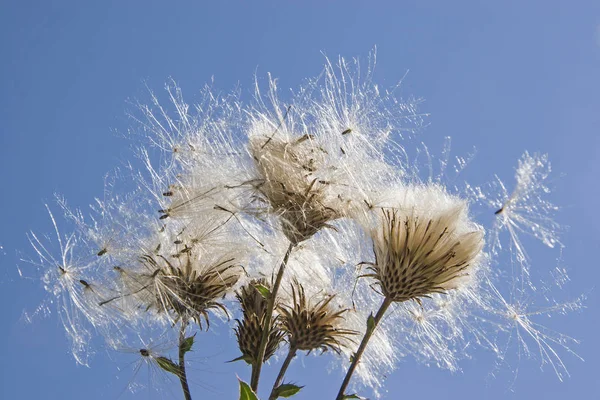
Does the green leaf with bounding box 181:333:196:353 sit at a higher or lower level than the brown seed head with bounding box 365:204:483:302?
lower

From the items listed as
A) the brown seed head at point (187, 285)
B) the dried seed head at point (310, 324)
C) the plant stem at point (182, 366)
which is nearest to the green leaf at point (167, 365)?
the plant stem at point (182, 366)

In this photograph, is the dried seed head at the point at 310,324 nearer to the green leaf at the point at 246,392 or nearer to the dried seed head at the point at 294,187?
the dried seed head at the point at 294,187

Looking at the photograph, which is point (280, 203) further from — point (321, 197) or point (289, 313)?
point (289, 313)

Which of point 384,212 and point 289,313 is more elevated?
point 384,212

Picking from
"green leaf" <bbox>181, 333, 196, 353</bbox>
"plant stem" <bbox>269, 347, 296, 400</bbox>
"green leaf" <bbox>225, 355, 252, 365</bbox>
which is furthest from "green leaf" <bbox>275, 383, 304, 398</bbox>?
"green leaf" <bbox>181, 333, 196, 353</bbox>

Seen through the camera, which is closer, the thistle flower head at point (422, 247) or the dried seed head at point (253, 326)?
the thistle flower head at point (422, 247)

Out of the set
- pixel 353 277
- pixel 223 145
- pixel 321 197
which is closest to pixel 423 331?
pixel 353 277

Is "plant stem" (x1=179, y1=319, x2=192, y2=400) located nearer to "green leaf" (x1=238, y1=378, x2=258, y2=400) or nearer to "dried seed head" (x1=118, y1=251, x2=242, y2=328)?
"dried seed head" (x1=118, y1=251, x2=242, y2=328)
